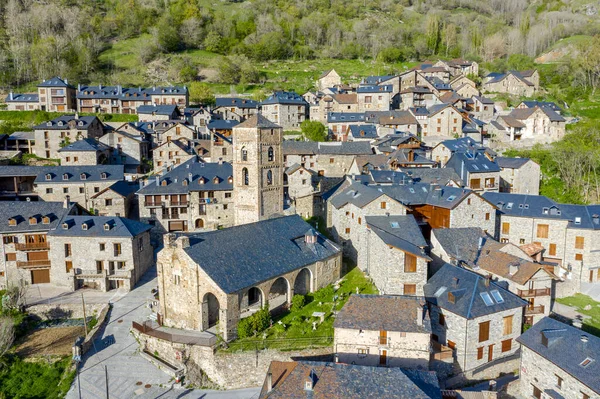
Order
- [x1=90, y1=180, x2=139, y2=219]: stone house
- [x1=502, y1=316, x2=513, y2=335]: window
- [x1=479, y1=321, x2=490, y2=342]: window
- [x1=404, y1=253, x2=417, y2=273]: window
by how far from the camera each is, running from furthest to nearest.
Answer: [x1=90, y1=180, x2=139, y2=219]: stone house, [x1=404, y1=253, x2=417, y2=273]: window, [x1=502, y1=316, x2=513, y2=335]: window, [x1=479, y1=321, x2=490, y2=342]: window

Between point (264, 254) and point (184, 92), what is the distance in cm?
6409

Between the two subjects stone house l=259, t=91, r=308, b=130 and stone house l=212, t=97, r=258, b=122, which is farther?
stone house l=212, t=97, r=258, b=122

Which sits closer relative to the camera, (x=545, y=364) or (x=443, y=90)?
(x=545, y=364)

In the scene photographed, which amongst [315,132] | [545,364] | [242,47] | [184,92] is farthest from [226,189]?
[242,47]

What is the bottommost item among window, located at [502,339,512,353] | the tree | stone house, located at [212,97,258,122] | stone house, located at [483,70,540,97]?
window, located at [502,339,512,353]

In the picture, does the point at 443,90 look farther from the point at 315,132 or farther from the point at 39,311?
the point at 39,311

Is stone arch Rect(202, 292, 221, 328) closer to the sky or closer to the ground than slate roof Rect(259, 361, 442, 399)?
closer to the ground

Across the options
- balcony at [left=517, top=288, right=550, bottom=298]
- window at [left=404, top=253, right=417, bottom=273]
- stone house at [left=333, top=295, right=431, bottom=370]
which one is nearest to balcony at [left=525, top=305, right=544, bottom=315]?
balcony at [left=517, top=288, right=550, bottom=298]

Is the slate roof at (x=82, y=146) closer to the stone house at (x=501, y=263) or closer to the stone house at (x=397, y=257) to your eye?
the stone house at (x=397, y=257)

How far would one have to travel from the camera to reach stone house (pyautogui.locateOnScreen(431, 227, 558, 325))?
33.9m

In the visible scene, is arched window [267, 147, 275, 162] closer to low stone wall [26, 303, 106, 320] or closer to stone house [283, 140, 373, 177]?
stone house [283, 140, 373, 177]

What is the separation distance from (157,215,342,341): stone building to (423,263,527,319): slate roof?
9552 mm

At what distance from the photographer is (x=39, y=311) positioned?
135ft

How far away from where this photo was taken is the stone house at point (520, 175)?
54.5 m
